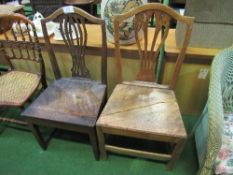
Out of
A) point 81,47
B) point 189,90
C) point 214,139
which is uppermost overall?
point 81,47

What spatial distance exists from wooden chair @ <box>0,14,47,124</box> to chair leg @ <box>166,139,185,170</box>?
1042 mm

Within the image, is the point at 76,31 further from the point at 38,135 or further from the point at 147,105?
the point at 38,135

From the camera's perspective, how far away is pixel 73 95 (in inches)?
51.1

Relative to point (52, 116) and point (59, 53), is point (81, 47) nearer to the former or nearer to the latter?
point (59, 53)

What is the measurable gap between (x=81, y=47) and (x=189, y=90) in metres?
0.94

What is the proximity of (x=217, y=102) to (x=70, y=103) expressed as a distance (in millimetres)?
853

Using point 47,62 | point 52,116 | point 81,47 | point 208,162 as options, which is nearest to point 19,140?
point 52,116

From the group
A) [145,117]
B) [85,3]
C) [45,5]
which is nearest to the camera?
[145,117]

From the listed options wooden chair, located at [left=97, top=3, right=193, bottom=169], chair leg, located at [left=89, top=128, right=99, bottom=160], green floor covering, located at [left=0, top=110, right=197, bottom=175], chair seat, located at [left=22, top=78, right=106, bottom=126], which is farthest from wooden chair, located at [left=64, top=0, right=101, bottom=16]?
chair leg, located at [left=89, top=128, right=99, bottom=160]

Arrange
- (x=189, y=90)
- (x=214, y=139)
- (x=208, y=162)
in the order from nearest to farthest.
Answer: (x=214, y=139)
(x=208, y=162)
(x=189, y=90)

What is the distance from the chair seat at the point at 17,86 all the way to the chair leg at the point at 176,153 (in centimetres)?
105

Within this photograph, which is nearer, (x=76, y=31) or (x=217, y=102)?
(x=217, y=102)

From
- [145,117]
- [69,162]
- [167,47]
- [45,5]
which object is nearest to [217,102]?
[145,117]

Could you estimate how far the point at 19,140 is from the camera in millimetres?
1519
